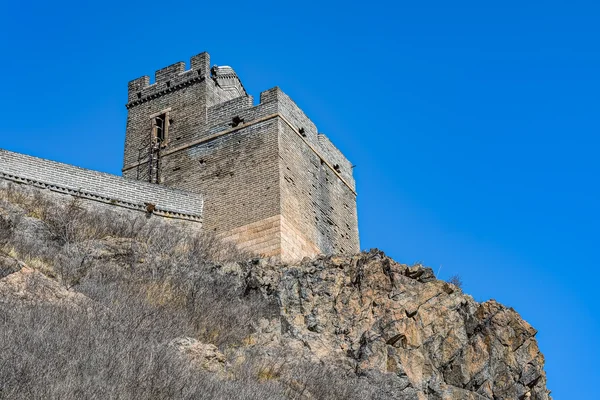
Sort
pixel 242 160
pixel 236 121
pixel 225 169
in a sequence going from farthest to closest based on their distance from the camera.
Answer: pixel 236 121 < pixel 225 169 < pixel 242 160

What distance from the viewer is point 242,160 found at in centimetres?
2242

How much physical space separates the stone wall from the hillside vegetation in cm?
37

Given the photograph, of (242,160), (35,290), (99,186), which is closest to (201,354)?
(35,290)

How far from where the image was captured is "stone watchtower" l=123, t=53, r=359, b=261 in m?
21.5

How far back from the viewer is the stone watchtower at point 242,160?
2150 cm

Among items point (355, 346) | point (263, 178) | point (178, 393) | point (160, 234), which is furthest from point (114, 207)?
point (178, 393)

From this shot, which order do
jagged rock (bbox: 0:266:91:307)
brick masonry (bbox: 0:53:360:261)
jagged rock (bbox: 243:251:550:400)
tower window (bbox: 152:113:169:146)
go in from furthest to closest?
tower window (bbox: 152:113:169:146) → brick masonry (bbox: 0:53:360:261) → jagged rock (bbox: 243:251:550:400) → jagged rock (bbox: 0:266:91:307)

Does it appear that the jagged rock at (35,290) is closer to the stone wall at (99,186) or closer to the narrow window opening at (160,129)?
the stone wall at (99,186)

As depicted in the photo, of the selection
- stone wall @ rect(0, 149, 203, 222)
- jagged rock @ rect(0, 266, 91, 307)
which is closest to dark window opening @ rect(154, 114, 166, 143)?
stone wall @ rect(0, 149, 203, 222)

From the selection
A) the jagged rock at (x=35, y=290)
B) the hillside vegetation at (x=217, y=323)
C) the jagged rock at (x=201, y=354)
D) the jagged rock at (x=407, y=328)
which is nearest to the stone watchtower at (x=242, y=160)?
the hillside vegetation at (x=217, y=323)

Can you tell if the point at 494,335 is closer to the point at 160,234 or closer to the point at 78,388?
the point at 160,234

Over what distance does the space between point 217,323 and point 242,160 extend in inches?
342

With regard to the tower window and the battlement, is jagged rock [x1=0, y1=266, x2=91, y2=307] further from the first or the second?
the battlement

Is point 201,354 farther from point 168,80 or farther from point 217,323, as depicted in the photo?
point 168,80
